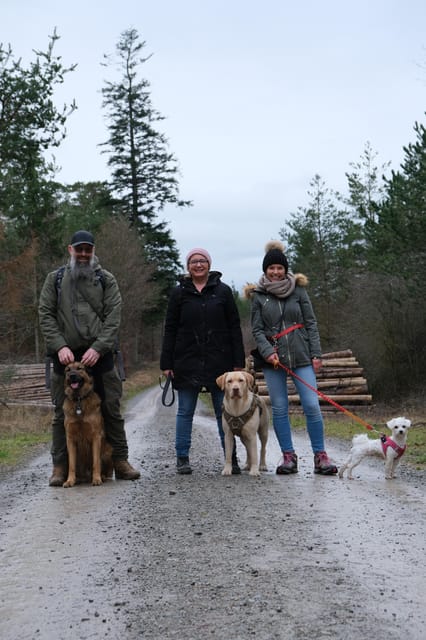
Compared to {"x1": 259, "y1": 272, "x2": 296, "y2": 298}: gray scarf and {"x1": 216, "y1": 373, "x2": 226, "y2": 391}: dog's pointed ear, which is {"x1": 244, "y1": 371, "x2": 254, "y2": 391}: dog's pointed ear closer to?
{"x1": 216, "y1": 373, "x2": 226, "y2": 391}: dog's pointed ear

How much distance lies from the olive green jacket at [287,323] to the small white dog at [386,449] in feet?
3.41

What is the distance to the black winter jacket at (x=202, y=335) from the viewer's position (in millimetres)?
7879

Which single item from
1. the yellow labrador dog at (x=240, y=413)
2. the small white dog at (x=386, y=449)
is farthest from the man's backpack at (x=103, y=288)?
the small white dog at (x=386, y=449)

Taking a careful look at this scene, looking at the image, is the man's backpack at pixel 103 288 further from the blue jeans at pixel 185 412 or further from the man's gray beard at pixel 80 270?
the blue jeans at pixel 185 412

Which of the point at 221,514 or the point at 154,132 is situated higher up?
the point at 154,132

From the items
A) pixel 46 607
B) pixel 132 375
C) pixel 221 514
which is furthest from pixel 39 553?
pixel 132 375

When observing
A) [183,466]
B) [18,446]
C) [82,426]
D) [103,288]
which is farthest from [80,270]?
[18,446]

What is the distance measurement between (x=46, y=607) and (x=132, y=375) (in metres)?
40.4

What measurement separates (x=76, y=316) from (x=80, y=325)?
10 centimetres

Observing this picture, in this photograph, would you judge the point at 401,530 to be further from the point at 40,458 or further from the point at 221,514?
the point at 40,458

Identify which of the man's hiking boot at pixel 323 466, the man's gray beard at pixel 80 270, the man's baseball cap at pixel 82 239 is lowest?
the man's hiking boot at pixel 323 466

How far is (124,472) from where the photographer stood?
7.71 meters

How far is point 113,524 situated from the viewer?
18.0 ft

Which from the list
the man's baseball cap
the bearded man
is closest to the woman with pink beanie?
the bearded man
